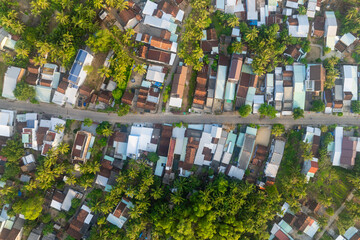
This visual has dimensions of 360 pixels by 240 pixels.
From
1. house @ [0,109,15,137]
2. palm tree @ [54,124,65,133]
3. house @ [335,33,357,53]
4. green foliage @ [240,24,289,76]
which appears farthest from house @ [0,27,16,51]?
house @ [335,33,357,53]

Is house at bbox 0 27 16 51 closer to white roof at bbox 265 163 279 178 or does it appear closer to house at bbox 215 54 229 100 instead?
house at bbox 215 54 229 100

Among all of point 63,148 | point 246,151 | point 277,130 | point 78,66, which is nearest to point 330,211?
point 277,130

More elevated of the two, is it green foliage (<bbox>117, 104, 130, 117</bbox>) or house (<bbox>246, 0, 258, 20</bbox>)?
house (<bbox>246, 0, 258, 20</bbox>)

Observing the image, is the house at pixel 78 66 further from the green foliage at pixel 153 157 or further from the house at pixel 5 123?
the green foliage at pixel 153 157

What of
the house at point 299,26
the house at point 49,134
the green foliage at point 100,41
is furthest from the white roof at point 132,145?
the house at point 299,26

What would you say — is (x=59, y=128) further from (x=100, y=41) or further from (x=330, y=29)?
(x=330, y=29)

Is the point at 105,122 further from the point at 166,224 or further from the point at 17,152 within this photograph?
the point at 166,224
